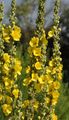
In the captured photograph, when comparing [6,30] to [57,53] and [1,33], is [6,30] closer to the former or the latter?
[1,33]

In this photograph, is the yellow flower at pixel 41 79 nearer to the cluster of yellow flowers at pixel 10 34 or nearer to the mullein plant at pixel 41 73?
the mullein plant at pixel 41 73

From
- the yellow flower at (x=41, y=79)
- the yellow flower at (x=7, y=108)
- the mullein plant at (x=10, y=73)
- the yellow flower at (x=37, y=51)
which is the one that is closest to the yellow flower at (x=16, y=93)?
the mullein plant at (x=10, y=73)

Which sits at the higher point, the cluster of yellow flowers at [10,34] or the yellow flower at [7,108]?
the cluster of yellow flowers at [10,34]

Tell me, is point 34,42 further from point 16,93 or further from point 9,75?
point 16,93

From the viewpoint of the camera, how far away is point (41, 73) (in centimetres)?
481

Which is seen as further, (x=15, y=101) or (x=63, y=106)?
(x=63, y=106)

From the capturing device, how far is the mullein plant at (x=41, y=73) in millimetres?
4750

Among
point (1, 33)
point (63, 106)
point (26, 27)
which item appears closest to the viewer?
point (1, 33)

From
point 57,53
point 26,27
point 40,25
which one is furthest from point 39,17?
point 26,27

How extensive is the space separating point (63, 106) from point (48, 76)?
430 cm

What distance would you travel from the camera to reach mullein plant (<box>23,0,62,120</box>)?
475 cm

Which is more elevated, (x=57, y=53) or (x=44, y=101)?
(x=57, y=53)

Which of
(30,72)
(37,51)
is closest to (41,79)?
(30,72)

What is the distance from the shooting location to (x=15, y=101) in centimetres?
477
